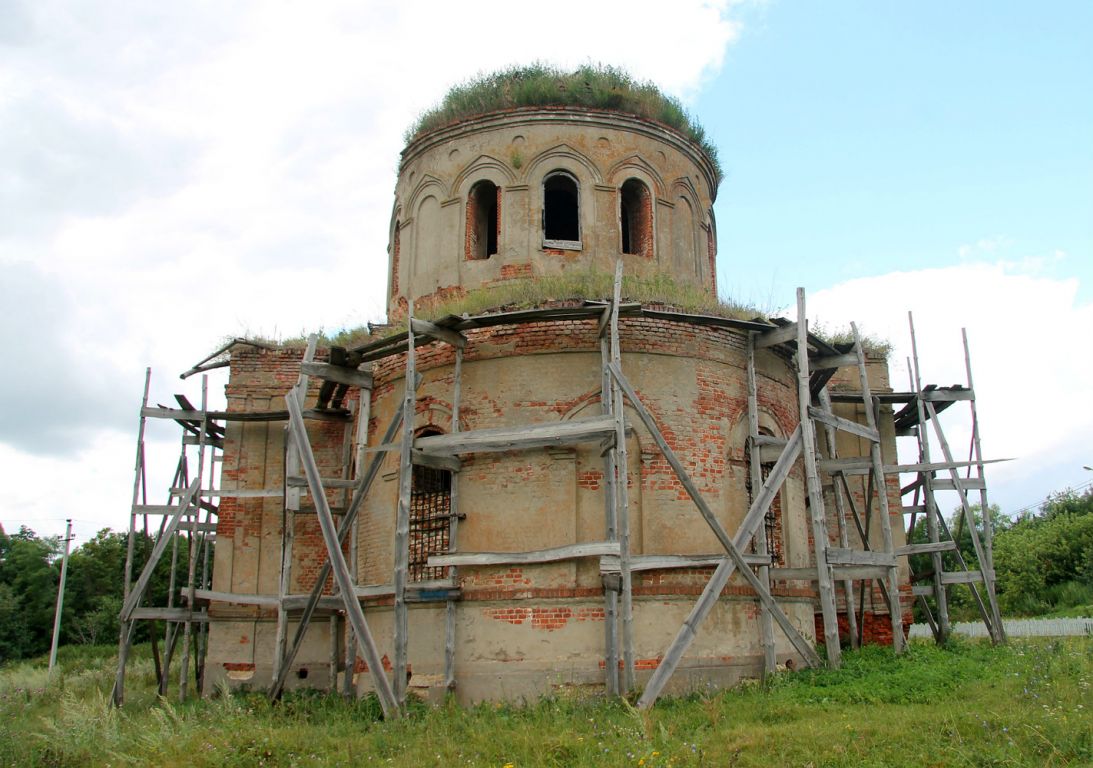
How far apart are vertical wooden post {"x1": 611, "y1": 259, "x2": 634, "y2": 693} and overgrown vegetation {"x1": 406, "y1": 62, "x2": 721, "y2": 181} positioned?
430 cm

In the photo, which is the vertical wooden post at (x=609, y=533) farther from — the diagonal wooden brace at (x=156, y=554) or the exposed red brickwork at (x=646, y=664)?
the diagonal wooden brace at (x=156, y=554)

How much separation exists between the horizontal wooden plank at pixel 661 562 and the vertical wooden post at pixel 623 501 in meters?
0.11

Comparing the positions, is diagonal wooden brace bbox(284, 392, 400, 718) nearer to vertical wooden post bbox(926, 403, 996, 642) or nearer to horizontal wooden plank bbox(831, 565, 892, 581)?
horizontal wooden plank bbox(831, 565, 892, 581)

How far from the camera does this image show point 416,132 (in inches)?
628

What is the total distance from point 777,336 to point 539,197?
4411 millimetres

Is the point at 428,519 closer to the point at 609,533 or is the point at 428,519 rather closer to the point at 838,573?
the point at 609,533

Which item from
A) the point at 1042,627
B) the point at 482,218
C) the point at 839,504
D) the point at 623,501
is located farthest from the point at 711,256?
the point at 1042,627

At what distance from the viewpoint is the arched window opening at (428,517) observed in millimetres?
12477

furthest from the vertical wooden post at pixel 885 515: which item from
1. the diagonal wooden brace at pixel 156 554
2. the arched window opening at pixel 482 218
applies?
the diagonal wooden brace at pixel 156 554

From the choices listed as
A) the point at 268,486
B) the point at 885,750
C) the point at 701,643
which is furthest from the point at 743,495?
the point at 268,486

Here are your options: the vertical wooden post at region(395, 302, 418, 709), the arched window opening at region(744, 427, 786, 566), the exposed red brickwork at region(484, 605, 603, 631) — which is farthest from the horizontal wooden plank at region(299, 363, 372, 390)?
the arched window opening at region(744, 427, 786, 566)

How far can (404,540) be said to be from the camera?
11305 mm

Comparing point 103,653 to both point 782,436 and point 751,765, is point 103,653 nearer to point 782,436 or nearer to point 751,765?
point 782,436

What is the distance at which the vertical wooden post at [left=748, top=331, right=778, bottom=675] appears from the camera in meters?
11.6
